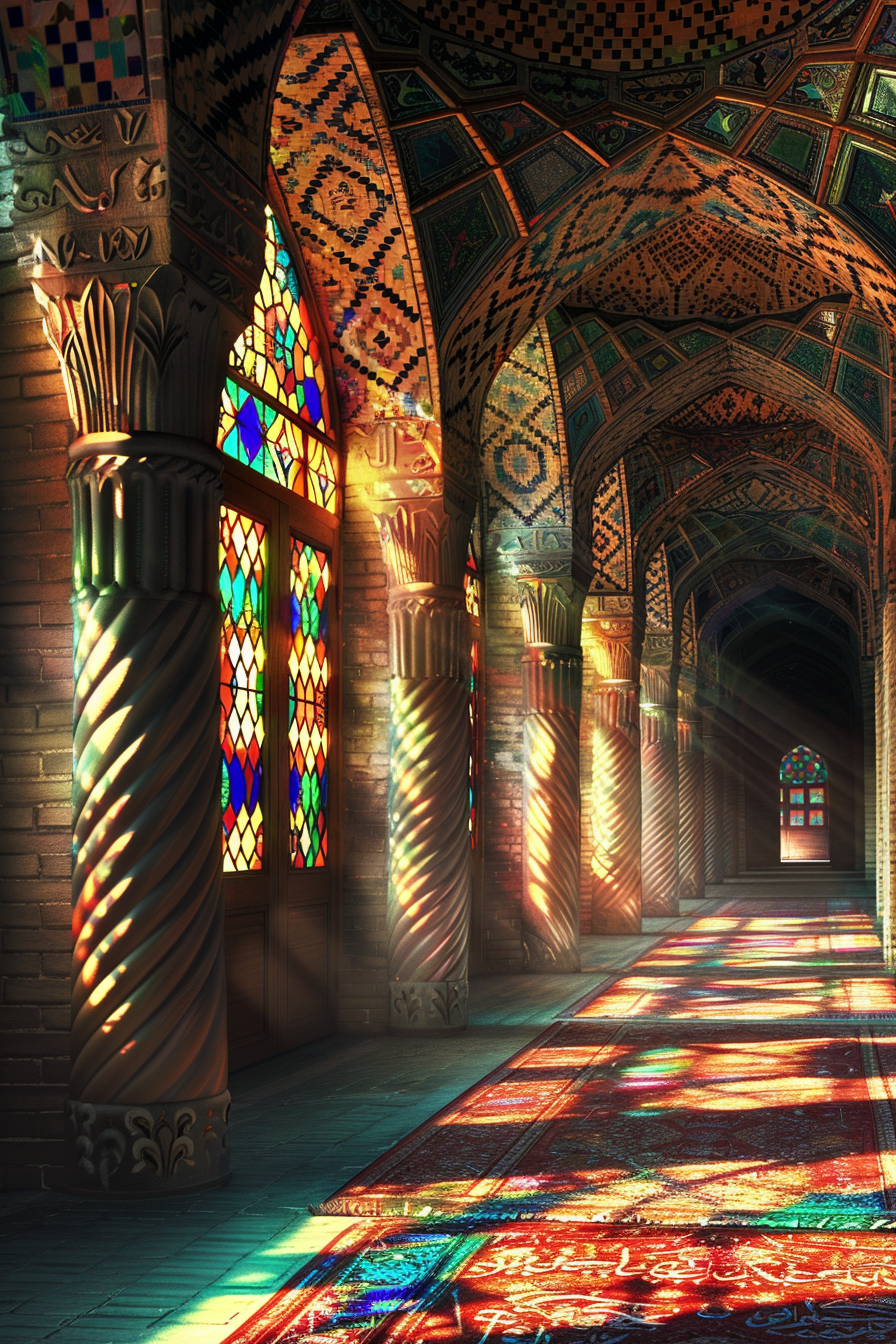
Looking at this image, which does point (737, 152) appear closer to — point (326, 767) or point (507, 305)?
point (507, 305)

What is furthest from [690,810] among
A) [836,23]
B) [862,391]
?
[836,23]

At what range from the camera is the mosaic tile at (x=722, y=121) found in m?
8.20

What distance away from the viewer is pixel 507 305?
351 inches

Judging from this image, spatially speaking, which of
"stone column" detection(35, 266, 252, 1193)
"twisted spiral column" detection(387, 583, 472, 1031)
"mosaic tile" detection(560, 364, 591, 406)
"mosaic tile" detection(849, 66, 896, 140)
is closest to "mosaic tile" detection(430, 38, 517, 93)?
"mosaic tile" detection(849, 66, 896, 140)

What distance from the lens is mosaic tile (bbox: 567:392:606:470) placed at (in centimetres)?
1168

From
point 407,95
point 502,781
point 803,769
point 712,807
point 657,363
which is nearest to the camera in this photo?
point 407,95

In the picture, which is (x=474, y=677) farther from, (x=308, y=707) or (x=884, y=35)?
(x=884, y=35)

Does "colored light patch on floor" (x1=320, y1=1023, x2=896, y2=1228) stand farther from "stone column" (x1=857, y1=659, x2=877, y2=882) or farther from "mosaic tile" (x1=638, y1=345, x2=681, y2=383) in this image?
"stone column" (x1=857, y1=659, x2=877, y2=882)

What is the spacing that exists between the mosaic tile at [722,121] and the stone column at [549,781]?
4240 mm

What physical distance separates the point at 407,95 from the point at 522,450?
4.45m

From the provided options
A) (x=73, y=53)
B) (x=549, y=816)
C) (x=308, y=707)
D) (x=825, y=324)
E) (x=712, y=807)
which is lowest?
(x=712, y=807)

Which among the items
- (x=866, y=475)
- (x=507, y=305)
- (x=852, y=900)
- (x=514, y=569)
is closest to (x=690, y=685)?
(x=852, y=900)

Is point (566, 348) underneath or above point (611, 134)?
underneath

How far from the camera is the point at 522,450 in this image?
11633 mm
